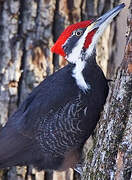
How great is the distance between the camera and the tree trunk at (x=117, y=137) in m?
2.78

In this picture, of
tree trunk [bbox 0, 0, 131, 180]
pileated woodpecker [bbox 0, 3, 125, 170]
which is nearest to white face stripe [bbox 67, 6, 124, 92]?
pileated woodpecker [bbox 0, 3, 125, 170]

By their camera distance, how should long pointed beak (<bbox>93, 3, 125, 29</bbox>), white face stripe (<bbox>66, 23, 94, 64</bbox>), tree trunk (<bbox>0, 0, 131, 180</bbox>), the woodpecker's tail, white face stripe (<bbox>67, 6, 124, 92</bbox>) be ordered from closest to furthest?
1. long pointed beak (<bbox>93, 3, 125, 29</bbox>)
2. white face stripe (<bbox>67, 6, 124, 92</bbox>)
3. white face stripe (<bbox>66, 23, 94, 64</bbox>)
4. the woodpecker's tail
5. tree trunk (<bbox>0, 0, 131, 180</bbox>)

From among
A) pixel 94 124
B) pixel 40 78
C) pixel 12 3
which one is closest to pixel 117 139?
pixel 94 124

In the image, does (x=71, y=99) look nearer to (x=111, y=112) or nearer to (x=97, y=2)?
(x=111, y=112)

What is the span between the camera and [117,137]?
114 inches

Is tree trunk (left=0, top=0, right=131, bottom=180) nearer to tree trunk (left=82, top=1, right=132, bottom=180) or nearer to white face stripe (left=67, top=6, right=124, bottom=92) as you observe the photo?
white face stripe (left=67, top=6, right=124, bottom=92)

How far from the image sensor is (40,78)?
14.5ft

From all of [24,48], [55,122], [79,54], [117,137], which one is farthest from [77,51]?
[117,137]

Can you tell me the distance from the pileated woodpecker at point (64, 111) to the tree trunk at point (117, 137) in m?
0.55

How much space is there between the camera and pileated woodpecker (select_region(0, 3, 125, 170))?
3703mm

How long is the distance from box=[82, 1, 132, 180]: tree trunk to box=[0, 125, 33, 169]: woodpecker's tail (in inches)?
36.7

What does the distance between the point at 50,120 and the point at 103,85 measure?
477mm

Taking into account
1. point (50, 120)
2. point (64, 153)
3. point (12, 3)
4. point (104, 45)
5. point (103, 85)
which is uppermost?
point (12, 3)

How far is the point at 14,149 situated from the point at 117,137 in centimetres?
136
